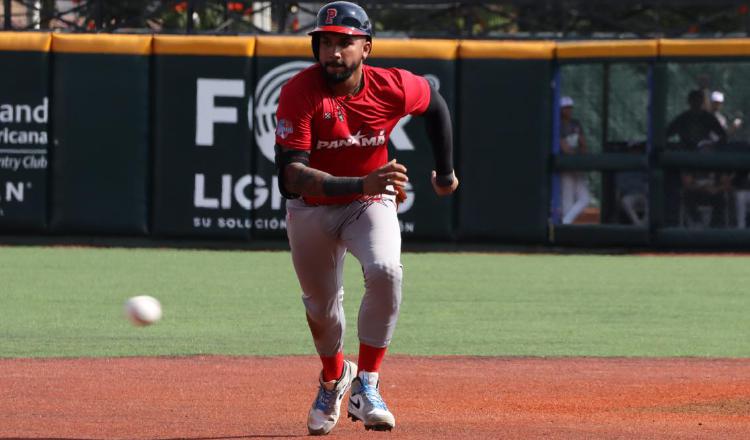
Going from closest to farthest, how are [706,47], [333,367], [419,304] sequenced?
1. [333,367]
2. [419,304]
3. [706,47]

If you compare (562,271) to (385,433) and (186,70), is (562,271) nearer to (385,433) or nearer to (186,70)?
(186,70)

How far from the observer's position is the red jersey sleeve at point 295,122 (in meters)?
5.78

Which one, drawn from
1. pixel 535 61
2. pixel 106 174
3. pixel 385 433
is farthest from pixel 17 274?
pixel 385 433

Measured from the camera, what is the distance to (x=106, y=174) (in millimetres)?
15883

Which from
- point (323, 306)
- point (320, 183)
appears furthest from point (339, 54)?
point (323, 306)

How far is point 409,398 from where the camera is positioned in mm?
7195

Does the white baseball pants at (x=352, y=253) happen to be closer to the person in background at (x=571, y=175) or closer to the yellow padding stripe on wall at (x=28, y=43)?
the person in background at (x=571, y=175)

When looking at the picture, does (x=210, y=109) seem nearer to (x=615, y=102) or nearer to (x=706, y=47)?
(x=615, y=102)

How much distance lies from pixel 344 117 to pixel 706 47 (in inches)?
410

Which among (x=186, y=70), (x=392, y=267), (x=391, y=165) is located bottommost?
(x=392, y=267)

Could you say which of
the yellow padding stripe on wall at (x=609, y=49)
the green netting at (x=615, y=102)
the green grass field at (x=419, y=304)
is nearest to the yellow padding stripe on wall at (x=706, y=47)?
the yellow padding stripe on wall at (x=609, y=49)

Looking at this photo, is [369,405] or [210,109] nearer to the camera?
[369,405]

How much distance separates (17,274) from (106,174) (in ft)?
9.66

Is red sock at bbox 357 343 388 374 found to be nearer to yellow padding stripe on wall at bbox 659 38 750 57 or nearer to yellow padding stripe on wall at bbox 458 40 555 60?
yellow padding stripe on wall at bbox 458 40 555 60
